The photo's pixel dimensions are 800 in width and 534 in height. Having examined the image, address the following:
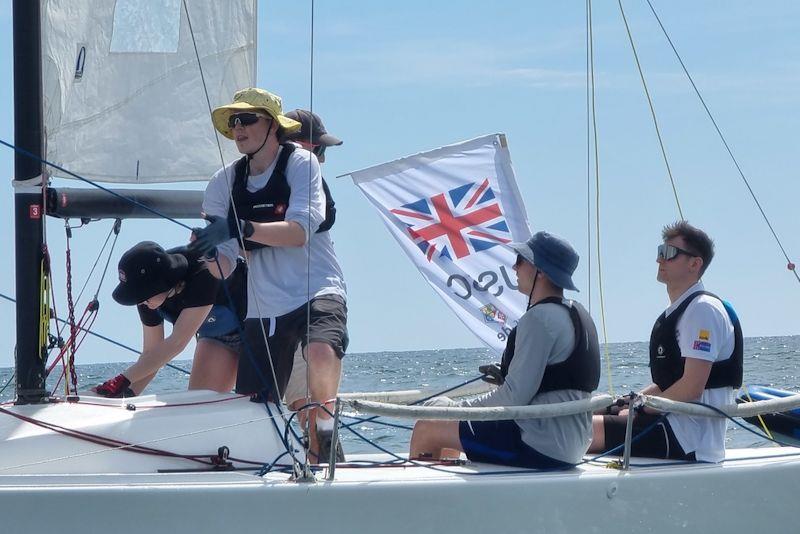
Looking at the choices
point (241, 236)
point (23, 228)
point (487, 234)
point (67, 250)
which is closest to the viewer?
point (241, 236)

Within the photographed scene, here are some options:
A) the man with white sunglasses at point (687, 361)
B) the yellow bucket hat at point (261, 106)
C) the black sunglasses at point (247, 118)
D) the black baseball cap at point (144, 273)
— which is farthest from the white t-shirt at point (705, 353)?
the black baseball cap at point (144, 273)

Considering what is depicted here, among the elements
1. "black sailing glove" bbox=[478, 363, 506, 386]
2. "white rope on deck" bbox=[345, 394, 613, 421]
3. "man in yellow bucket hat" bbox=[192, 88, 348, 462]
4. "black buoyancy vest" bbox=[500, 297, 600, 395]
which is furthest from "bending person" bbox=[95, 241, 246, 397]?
"black buoyancy vest" bbox=[500, 297, 600, 395]

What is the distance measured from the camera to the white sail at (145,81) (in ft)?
15.8

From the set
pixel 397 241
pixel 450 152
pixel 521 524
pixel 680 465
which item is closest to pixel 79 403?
pixel 521 524

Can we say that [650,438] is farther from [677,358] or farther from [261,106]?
[261,106]

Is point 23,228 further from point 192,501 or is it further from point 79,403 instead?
point 192,501

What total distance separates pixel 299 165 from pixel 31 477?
152 cm

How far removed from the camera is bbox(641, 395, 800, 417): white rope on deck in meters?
4.00

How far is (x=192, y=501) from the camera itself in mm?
3404

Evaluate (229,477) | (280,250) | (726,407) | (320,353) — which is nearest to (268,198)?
(280,250)

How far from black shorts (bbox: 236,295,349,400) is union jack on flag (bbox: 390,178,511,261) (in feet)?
6.40

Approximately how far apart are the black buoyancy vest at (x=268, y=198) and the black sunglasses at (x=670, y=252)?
52.9 inches

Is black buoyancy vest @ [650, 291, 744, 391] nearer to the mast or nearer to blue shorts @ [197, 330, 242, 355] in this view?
blue shorts @ [197, 330, 242, 355]

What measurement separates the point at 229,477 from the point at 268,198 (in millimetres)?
1187
